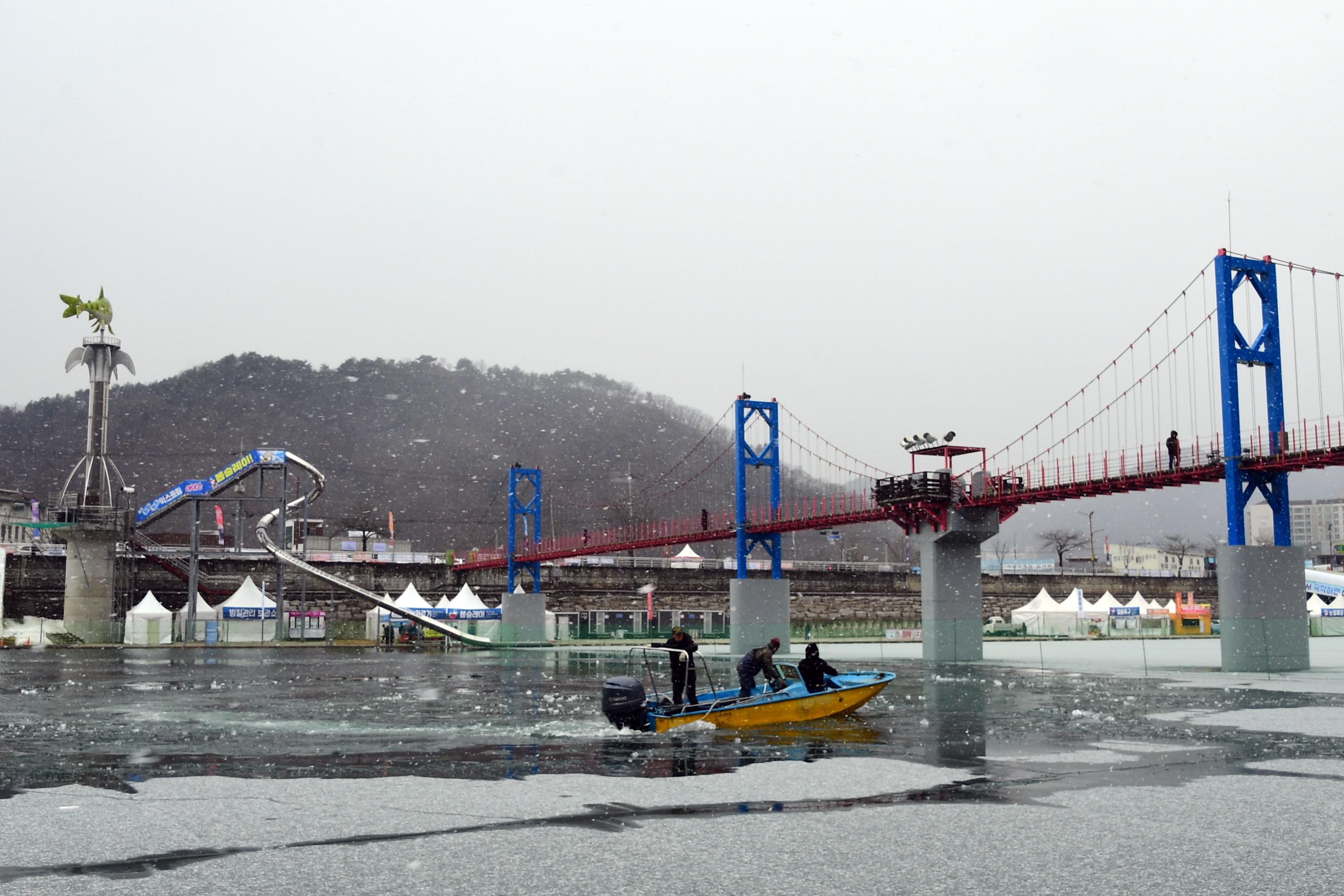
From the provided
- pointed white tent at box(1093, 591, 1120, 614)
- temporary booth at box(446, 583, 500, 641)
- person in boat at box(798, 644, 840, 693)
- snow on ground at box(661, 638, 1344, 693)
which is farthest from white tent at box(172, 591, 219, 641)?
person in boat at box(798, 644, 840, 693)

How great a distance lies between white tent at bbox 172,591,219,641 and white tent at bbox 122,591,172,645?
0.72m

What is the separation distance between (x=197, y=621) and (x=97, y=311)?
2152 centimetres

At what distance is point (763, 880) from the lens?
8141mm

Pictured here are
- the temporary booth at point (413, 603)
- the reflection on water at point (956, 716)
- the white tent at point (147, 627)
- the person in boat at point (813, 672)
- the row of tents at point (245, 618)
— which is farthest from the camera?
the temporary booth at point (413, 603)

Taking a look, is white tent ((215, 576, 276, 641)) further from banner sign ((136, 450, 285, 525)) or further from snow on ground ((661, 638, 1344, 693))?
snow on ground ((661, 638, 1344, 693))

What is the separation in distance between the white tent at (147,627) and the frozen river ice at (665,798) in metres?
42.2

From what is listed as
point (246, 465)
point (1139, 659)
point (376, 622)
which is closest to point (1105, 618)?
point (1139, 659)

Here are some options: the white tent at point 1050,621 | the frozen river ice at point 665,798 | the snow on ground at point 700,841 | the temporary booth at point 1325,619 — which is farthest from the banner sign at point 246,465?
the snow on ground at point 700,841

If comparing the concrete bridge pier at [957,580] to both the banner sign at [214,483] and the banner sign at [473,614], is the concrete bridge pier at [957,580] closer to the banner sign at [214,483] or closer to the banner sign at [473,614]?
the banner sign at [473,614]

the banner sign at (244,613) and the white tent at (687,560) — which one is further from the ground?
the white tent at (687,560)

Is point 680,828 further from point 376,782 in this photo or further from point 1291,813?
point 1291,813

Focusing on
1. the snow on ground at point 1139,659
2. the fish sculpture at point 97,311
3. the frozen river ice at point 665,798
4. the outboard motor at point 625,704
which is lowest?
the snow on ground at point 1139,659

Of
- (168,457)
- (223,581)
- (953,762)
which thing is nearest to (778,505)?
(223,581)

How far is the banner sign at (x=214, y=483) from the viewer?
69.9 meters
